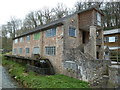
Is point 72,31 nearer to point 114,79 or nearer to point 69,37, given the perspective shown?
point 69,37

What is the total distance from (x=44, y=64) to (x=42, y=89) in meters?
5.83

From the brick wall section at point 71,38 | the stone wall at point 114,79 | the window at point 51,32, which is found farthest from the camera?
the window at point 51,32

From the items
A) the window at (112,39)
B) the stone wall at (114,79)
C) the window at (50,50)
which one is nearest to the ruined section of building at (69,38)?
the window at (50,50)

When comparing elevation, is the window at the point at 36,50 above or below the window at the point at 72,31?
below

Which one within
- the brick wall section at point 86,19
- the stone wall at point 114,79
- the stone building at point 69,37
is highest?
the brick wall section at point 86,19

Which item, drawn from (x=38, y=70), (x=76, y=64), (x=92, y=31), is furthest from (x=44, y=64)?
(x=92, y=31)

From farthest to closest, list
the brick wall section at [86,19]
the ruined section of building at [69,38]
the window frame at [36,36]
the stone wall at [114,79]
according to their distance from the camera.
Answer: the window frame at [36,36]
the brick wall section at [86,19]
the ruined section of building at [69,38]
the stone wall at [114,79]

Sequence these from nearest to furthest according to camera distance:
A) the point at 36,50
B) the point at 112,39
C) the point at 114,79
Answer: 1. the point at 114,79
2. the point at 36,50
3. the point at 112,39

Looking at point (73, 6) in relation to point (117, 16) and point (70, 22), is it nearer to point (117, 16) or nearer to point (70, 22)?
point (117, 16)

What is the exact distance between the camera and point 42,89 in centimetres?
775

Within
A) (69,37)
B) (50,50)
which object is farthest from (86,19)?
(50,50)

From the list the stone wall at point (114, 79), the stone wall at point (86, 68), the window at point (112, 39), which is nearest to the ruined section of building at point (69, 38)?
the stone wall at point (86, 68)

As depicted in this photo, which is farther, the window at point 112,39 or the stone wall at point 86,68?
the window at point 112,39

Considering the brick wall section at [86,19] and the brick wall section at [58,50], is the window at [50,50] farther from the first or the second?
the brick wall section at [86,19]
